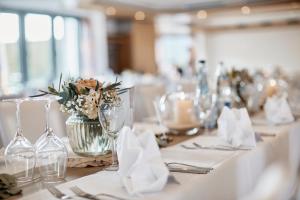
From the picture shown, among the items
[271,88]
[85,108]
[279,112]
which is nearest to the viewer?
[85,108]

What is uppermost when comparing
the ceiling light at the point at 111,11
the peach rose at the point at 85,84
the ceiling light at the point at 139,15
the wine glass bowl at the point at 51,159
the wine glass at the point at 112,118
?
the ceiling light at the point at 139,15

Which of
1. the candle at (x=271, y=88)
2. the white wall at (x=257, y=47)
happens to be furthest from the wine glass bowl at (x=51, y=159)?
the white wall at (x=257, y=47)

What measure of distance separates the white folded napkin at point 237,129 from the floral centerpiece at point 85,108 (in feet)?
1.77

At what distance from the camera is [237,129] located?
189 centimetres

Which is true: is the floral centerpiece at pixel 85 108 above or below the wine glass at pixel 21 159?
above

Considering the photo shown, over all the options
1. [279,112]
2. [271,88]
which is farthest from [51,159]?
[271,88]

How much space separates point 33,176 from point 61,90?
0.38 meters

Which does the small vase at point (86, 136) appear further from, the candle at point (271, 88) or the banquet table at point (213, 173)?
Result: the candle at point (271, 88)

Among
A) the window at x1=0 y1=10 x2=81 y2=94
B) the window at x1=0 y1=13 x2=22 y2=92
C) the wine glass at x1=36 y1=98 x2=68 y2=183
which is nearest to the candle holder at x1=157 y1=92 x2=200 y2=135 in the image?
the wine glass at x1=36 y1=98 x2=68 y2=183

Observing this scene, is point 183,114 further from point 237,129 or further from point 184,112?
point 237,129

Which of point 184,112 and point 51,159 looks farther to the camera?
point 184,112

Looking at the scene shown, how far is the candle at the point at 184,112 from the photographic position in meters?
2.39

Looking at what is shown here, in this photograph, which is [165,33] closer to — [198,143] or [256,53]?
[256,53]

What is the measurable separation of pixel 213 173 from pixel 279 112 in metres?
1.21
